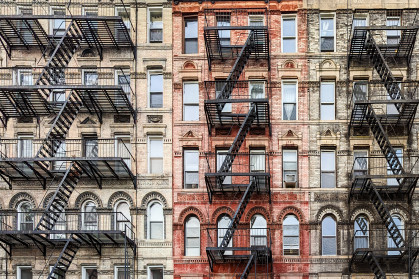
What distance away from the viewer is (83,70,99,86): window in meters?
35.3

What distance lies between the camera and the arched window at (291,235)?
3350cm

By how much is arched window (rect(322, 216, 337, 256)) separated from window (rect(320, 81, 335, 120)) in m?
4.51

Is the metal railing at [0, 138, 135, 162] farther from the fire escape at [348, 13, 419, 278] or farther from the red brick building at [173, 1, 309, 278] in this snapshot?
the fire escape at [348, 13, 419, 278]

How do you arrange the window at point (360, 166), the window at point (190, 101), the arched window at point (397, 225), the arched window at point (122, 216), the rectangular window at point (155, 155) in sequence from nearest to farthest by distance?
the arched window at point (397, 225), the arched window at point (122, 216), the window at point (360, 166), the rectangular window at point (155, 155), the window at point (190, 101)

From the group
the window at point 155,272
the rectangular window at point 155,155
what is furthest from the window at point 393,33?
the window at point 155,272

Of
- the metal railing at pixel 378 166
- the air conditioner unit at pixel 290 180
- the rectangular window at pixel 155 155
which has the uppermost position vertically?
the rectangular window at pixel 155 155

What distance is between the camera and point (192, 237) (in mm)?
33906

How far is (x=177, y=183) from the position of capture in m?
34.1

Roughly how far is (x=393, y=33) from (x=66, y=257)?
17547 mm

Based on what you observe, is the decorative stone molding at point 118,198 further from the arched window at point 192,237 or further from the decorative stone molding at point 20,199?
the decorative stone molding at point 20,199

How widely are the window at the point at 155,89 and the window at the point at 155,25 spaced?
1602mm

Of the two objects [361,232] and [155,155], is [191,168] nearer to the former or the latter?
[155,155]

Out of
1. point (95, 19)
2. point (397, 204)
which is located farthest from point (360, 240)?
point (95, 19)

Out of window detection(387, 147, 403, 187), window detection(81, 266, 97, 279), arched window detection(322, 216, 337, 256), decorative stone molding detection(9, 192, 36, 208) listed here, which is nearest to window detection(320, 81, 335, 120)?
window detection(387, 147, 403, 187)
